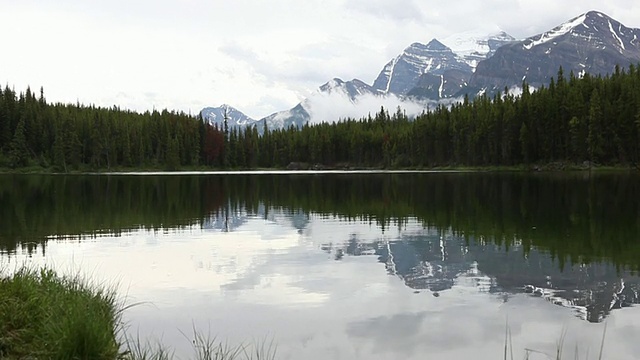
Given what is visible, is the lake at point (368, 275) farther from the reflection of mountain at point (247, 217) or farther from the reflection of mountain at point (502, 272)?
the reflection of mountain at point (247, 217)

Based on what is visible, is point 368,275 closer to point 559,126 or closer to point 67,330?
point 67,330

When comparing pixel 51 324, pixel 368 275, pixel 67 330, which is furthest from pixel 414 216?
pixel 67 330

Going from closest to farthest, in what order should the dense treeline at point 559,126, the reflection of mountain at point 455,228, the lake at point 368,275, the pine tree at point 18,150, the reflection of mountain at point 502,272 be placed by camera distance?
the lake at point 368,275 < the reflection of mountain at point 502,272 < the reflection of mountain at point 455,228 < the dense treeline at point 559,126 < the pine tree at point 18,150

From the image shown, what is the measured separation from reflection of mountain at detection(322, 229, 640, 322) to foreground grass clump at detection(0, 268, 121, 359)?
11.3 m

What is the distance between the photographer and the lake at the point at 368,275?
48.4ft

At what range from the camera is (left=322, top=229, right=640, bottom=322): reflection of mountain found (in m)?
18.1

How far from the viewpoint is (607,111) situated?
14050 centimetres

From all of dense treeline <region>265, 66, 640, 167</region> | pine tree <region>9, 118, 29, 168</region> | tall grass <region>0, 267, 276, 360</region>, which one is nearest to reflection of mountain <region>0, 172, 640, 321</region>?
tall grass <region>0, 267, 276, 360</region>

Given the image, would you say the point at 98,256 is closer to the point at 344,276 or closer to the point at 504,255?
the point at 344,276

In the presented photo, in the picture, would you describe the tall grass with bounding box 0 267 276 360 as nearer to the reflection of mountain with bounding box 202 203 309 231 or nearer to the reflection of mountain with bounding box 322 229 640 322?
the reflection of mountain with bounding box 322 229 640 322

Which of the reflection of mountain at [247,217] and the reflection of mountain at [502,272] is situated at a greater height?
the reflection of mountain at [247,217]

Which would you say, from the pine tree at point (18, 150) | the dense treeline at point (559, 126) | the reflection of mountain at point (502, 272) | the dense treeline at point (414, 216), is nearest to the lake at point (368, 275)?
the reflection of mountain at point (502, 272)

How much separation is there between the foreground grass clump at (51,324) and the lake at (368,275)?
A: 2197mm

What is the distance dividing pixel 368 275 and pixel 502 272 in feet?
16.5
